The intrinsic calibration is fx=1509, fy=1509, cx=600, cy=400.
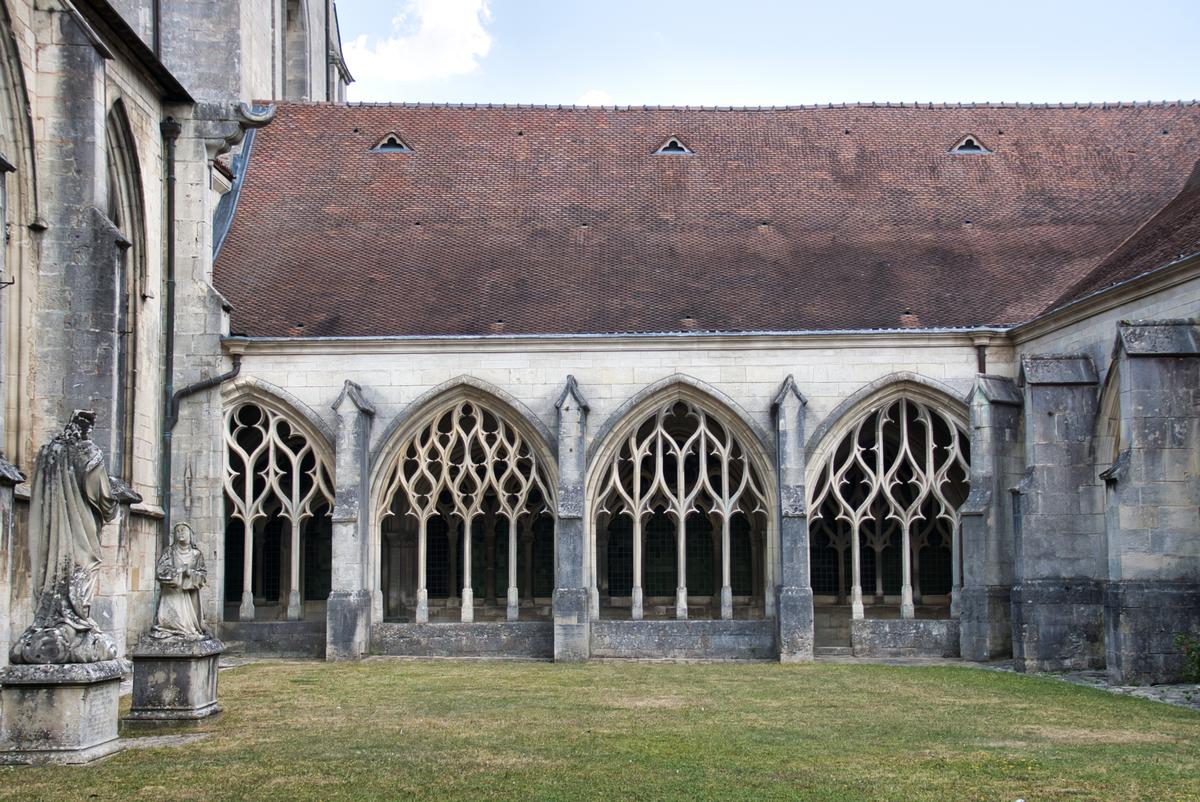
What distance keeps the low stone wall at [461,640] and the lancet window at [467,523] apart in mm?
268

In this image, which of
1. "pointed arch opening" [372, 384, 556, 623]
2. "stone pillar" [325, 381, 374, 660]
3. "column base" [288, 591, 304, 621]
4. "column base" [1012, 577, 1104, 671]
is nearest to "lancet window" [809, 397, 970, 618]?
"column base" [1012, 577, 1104, 671]

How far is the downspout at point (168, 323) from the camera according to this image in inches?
867

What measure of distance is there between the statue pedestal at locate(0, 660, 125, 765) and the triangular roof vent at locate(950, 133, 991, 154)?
63.5 feet

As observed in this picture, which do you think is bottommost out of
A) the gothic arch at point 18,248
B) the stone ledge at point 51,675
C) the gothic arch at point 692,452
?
the stone ledge at point 51,675

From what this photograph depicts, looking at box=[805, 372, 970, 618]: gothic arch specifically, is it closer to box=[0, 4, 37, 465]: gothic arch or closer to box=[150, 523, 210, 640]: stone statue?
box=[150, 523, 210, 640]: stone statue

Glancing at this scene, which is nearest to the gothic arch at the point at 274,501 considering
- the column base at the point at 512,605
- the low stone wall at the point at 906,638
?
the column base at the point at 512,605

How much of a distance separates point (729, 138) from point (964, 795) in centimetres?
1873

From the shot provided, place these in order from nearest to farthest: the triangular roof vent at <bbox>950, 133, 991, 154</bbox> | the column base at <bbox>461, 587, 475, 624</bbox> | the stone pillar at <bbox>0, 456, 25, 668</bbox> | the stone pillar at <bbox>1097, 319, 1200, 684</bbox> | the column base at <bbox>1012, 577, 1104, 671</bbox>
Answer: the stone pillar at <bbox>0, 456, 25, 668</bbox>, the stone pillar at <bbox>1097, 319, 1200, 684</bbox>, the column base at <bbox>1012, 577, 1104, 671</bbox>, the column base at <bbox>461, 587, 475, 624</bbox>, the triangular roof vent at <bbox>950, 133, 991, 154</bbox>

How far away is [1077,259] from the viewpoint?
23.5 m

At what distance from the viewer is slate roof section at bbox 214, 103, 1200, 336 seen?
23000mm

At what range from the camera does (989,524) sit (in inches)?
854

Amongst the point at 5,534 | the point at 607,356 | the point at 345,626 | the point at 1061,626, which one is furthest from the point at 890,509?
the point at 5,534

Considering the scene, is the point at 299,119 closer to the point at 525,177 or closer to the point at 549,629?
the point at 525,177

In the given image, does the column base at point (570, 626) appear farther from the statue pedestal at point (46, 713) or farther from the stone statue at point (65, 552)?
the statue pedestal at point (46, 713)
